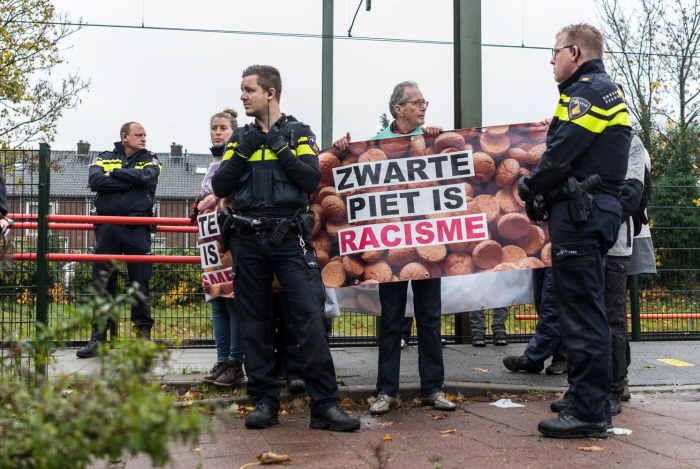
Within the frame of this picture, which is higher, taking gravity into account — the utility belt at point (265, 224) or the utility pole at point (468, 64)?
the utility pole at point (468, 64)

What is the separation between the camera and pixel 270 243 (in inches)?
179

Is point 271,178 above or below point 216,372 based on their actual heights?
above

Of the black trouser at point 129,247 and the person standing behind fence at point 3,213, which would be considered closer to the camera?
the person standing behind fence at point 3,213

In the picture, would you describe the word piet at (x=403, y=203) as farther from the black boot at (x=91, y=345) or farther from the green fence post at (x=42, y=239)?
the black boot at (x=91, y=345)

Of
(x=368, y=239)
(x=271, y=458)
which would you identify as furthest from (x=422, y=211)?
(x=271, y=458)

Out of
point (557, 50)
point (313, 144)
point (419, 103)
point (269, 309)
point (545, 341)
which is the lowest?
point (545, 341)

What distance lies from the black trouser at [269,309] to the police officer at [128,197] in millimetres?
2647

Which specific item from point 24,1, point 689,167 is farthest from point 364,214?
point 24,1

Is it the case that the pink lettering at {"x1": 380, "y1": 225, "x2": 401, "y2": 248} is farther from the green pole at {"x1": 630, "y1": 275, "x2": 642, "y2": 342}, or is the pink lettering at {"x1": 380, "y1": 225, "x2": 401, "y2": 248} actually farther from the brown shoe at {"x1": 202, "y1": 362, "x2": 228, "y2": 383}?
the green pole at {"x1": 630, "y1": 275, "x2": 642, "y2": 342}

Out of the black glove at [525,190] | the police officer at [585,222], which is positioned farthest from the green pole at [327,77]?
the police officer at [585,222]

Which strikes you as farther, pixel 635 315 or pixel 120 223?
pixel 635 315

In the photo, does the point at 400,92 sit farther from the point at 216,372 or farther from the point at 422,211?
the point at 216,372

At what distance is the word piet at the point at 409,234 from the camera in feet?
17.8

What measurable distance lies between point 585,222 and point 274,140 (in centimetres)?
189
